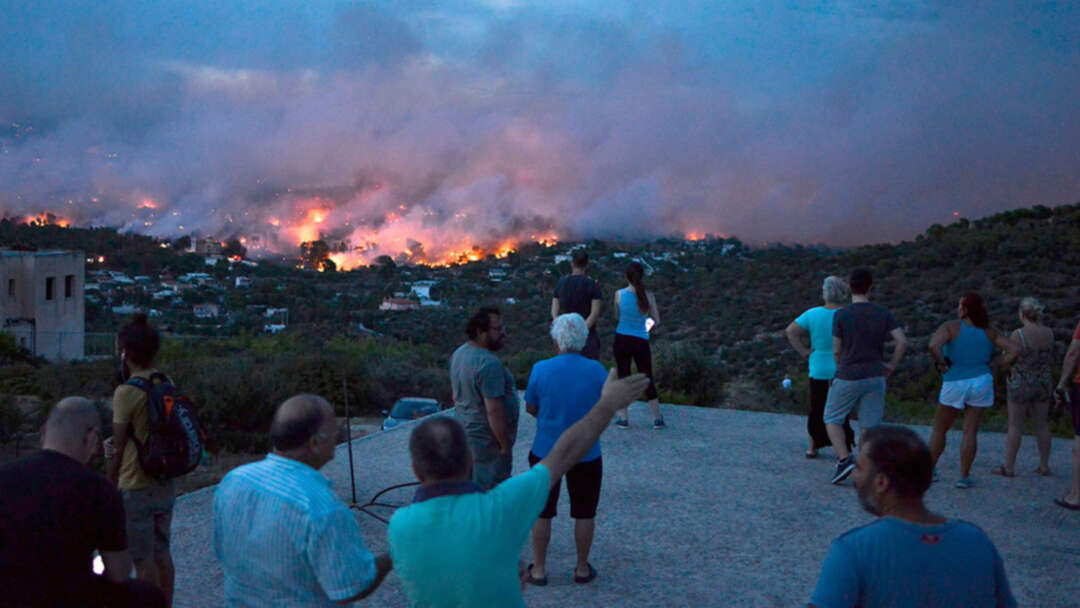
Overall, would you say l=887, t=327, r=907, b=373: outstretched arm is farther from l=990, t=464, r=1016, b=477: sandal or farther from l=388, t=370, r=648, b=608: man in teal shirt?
l=388, t=370, r=648, b=608: man in teal shirt

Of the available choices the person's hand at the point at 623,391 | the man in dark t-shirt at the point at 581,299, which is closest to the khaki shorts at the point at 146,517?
the person's hand at the point at 623,391

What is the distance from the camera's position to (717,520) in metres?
5.98

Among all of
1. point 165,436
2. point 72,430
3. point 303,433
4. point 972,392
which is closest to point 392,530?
point 303,433

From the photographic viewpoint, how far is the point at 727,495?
6609 mm

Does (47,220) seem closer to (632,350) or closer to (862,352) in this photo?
(632,350)

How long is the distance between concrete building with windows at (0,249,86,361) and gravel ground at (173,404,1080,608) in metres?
26.8

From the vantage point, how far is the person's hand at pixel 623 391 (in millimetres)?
2523

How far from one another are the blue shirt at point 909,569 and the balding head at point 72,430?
227 centimetres

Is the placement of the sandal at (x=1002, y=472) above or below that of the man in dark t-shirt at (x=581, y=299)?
below

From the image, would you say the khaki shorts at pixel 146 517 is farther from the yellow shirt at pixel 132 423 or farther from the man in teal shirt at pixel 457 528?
the man in teal shirt at pixel 457 528

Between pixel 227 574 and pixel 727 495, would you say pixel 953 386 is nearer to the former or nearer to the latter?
pixel 727 495

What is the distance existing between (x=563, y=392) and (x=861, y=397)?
3.22m

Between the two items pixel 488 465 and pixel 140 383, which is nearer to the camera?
pixel 140 383

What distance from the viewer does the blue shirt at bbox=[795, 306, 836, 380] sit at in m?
7.11
